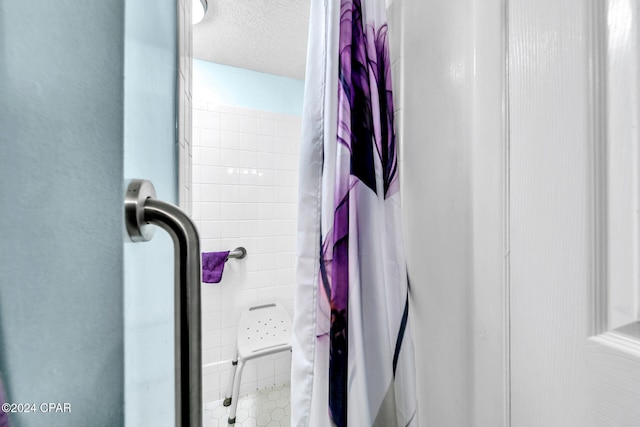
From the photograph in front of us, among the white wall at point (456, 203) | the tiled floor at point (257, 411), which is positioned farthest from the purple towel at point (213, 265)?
the white wall at point (456, 203)

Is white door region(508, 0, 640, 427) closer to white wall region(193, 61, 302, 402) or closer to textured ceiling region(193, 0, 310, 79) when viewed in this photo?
textured ceiling region(193, 0, 310, 79)

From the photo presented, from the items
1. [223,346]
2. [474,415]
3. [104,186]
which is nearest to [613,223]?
[474,415]

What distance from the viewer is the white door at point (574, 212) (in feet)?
0.75

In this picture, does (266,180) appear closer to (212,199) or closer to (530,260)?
Result: (212,199)

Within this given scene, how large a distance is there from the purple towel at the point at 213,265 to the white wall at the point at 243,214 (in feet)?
0.30

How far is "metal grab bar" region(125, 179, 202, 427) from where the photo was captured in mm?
214

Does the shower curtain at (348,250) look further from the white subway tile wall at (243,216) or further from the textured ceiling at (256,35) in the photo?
the white subway tile wall at (243,216)

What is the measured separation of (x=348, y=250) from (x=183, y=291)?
0.31 meters

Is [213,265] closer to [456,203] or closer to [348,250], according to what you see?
[348,250]

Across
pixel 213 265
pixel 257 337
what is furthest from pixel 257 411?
pixel 213 265

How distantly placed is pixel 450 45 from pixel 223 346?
5.99 feet

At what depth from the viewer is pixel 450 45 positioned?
0.44 meters

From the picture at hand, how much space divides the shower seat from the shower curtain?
881mm

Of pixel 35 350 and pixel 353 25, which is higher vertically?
pixel 353 25
